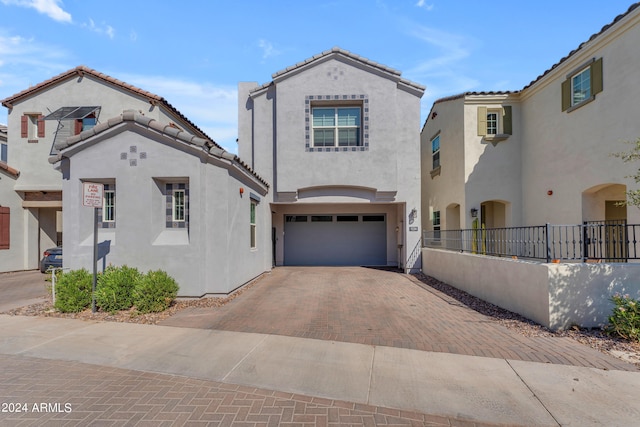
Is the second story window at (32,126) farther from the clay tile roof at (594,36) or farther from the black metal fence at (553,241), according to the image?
the clay tile roof at (594,36)

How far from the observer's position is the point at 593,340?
19.6 feet

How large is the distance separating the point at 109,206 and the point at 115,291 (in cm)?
285

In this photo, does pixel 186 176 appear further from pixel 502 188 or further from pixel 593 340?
pixel 502 188

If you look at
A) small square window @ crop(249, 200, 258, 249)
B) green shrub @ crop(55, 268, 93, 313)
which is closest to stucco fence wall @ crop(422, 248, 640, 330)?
small square window @ crop(249, 200, 258, 249)

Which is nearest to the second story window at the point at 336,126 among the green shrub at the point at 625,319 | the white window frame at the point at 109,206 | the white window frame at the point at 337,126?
the white window frame at the point at 337,126

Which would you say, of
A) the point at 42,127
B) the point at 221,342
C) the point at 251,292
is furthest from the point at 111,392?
the point at 42,127

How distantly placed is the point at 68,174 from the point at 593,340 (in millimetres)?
12898

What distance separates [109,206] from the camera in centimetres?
965

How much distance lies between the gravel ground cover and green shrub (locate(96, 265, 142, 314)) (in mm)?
182

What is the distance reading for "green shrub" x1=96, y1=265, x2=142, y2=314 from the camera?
26.2 ft

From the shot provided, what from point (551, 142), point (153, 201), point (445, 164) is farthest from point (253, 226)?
point (551, 142)

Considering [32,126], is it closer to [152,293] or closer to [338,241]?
[152,293]

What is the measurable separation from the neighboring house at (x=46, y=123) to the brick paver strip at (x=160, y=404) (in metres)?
13.6

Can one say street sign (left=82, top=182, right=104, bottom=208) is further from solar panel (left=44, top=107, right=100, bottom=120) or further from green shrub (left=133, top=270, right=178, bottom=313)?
solar panel (left=44, top=107, right=100, bottom=120)
